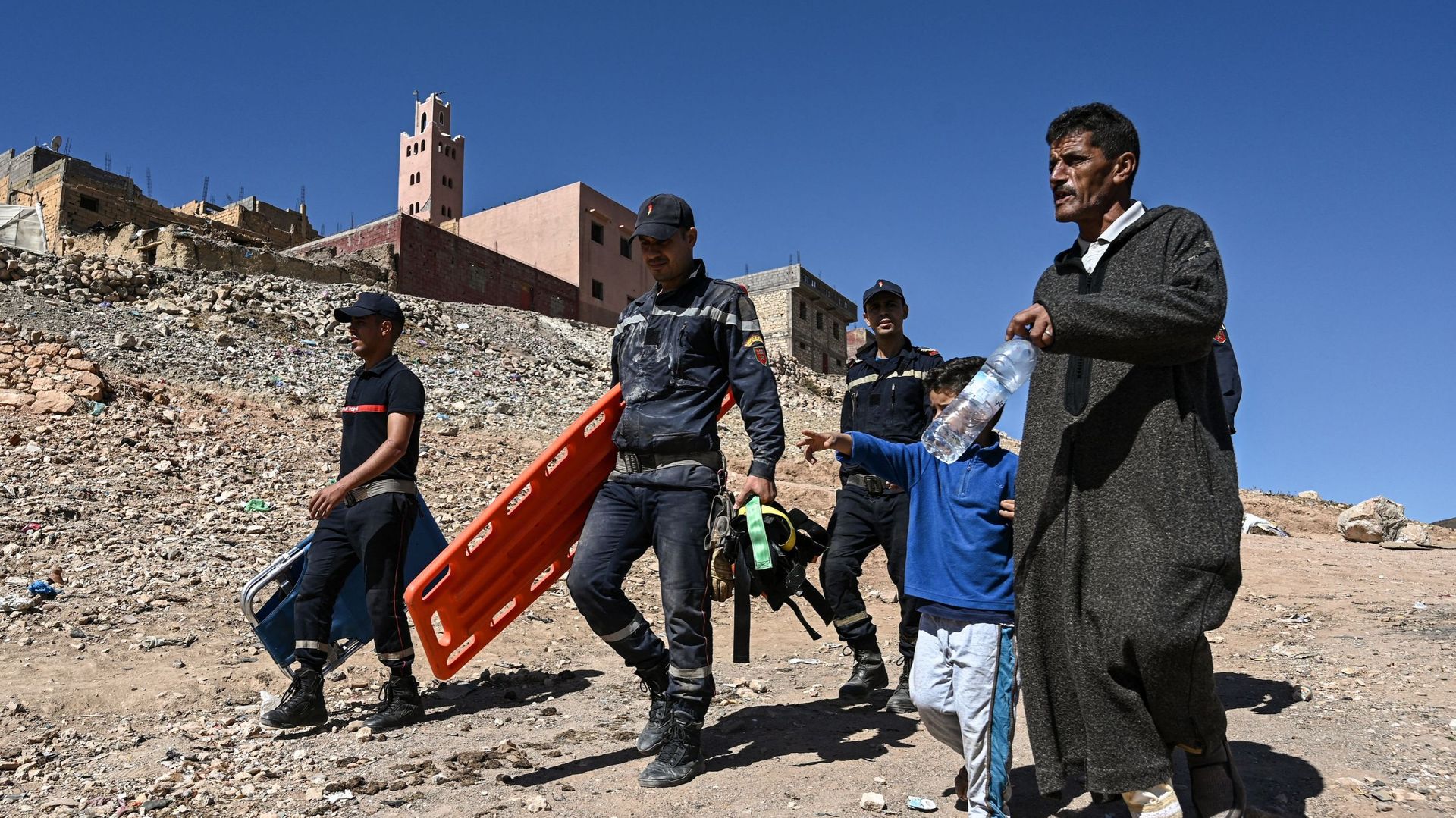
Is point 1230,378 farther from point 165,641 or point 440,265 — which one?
point 440,265

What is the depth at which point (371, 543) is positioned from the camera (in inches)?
158

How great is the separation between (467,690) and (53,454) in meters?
7.02

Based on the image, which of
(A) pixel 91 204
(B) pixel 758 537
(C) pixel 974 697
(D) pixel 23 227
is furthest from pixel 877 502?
(A) pixel 91 204

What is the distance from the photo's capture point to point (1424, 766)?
→ 121 inches

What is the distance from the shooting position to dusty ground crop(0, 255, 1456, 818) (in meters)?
3.01

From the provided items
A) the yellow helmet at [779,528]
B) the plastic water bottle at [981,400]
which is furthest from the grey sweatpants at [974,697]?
the yellow helmet at [779,528]

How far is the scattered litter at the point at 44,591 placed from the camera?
20.1 ft

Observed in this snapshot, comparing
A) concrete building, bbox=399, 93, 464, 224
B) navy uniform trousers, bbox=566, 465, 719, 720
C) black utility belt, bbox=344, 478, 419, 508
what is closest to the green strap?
navy uniform trousers, bbox=566, 465, 719, 720

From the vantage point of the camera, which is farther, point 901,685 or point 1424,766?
point 901,685

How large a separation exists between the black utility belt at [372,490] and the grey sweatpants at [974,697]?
7.76 feet

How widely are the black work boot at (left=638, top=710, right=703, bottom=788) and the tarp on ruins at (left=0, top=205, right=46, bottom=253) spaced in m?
23.2


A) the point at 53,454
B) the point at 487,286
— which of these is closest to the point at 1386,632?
the point at 53,454

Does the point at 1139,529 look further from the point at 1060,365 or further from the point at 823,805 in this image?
the point at 823,805

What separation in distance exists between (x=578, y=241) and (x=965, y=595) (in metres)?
32.4
